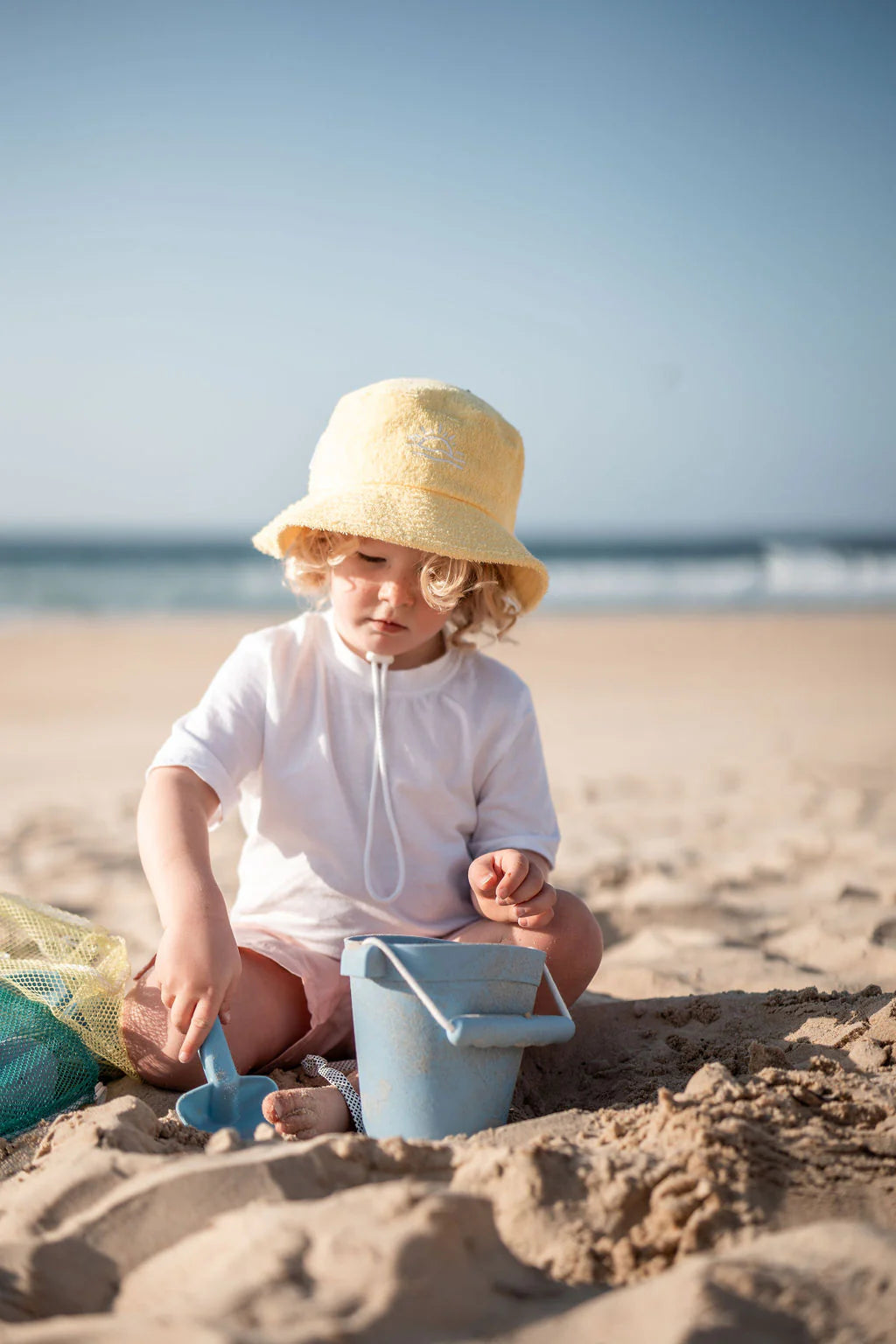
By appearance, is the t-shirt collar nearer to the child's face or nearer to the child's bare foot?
the child's face

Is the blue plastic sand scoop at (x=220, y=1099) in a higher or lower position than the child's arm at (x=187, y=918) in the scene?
lower

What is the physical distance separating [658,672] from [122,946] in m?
8.21

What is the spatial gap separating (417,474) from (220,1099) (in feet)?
4.00

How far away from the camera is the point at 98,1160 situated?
141cm

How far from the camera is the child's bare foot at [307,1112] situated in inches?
69.2

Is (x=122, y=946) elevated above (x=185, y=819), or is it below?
below

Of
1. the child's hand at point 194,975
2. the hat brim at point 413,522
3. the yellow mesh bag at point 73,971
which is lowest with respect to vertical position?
the yellow mesh bag at point 73,971

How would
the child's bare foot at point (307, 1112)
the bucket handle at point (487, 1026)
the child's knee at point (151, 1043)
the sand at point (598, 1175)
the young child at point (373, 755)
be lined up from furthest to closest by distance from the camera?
the young child at point (373, 755)
the child's knee at point (151, 1043)
the child's bare foot at point (307, 1112)
the bucket handle at point (487, 1026)
the sand at point (598, 1175)

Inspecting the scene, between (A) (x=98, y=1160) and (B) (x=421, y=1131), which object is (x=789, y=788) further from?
(A) (x=98, y=1160)

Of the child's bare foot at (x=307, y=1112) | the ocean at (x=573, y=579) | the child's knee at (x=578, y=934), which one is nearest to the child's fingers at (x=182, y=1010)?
the child's bare foot at (x=307, y=1112)

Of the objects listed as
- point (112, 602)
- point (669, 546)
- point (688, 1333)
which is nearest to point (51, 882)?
point (688, 1333)

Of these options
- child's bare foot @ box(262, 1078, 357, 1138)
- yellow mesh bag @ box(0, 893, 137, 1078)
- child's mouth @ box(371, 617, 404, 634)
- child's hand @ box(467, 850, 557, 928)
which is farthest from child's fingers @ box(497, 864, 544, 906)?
yellow mesh bag @ box(0, 893, 137, 1078)

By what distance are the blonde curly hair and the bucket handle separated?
81 centimetres

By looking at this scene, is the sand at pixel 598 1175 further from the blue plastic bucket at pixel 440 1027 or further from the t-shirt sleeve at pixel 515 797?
the t-shirt sleeve at pixel 515 797
